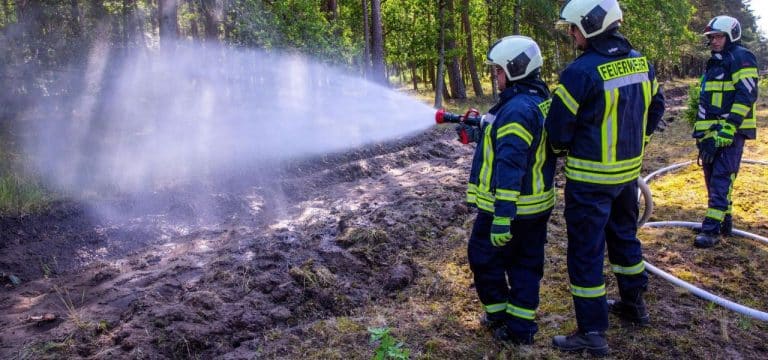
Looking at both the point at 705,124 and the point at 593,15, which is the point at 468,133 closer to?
the point at 593,15

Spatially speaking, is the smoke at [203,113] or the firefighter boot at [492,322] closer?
the firefighter boot at [492,322]

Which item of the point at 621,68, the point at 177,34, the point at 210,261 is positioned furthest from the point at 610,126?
the point at 177,34

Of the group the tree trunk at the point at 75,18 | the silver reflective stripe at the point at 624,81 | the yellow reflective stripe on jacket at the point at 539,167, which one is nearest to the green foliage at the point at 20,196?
the yellow reflective stripe on jacket at the point at 539,167

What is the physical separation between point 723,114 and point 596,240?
299cm

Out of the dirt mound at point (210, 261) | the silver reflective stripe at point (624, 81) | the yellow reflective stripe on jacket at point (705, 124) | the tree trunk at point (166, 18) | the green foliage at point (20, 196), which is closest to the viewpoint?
the silver reflective stripe at point (624, 81)

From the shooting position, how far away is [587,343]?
3328 mm

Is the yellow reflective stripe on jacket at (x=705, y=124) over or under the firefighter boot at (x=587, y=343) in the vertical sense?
over

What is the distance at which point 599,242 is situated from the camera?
128 inches

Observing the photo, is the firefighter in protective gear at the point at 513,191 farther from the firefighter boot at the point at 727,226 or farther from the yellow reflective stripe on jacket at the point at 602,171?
the firefighter boot at the point at 727,226

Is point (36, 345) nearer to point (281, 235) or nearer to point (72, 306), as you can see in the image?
point (72, 306)

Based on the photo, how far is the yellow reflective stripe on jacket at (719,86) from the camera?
5017 millimetres

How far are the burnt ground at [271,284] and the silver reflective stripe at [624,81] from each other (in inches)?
71.0

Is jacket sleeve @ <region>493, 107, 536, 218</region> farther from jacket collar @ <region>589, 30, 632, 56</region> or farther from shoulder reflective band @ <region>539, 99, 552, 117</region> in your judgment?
jacket collar @ <region>589, 30, 632, 56</region>

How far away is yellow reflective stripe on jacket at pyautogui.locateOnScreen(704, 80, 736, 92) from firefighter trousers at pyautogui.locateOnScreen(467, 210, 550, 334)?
3.16 metres
